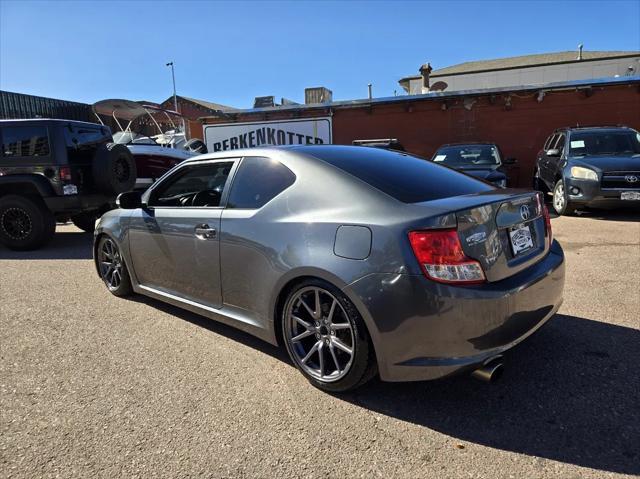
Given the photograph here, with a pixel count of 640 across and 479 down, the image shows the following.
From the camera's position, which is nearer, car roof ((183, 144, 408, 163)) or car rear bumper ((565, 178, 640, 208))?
car roof ((183, 144, 408, 163))

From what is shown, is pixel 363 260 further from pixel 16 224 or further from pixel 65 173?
pixel 16 224

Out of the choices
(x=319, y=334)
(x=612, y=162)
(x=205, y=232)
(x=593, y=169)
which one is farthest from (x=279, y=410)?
(x=612, y=162)

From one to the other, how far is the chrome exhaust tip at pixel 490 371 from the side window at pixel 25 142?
24.1 feet

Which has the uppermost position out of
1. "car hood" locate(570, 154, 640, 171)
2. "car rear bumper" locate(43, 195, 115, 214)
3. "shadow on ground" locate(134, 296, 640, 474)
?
"car hood" locate(570, 154, 640, 171)

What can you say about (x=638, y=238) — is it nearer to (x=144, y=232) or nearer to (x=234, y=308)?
(x=234, y=308)

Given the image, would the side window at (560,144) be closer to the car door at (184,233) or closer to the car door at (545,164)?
the car door at (545,164)

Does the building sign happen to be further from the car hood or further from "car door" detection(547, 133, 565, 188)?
the car hood

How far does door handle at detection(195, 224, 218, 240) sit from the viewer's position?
10.9 feet

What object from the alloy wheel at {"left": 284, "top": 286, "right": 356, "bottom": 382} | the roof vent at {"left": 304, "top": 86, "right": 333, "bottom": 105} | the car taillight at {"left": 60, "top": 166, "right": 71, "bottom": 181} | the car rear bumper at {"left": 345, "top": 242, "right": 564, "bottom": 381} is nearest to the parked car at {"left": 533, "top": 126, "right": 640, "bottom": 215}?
the car rear bumper at {"left": 345, "top": 242, "right": 564, "bottom": 381}

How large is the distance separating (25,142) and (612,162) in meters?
9.85

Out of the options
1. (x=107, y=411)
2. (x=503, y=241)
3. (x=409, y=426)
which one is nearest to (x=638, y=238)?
(x=503, y=241)

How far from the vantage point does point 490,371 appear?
7.80 feet

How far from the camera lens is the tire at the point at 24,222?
7.30 meters

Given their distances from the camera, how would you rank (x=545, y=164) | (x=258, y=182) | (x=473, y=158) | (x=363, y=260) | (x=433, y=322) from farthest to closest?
(x=545, y=164) → (x=473, y=158) → (x=258, y=182) → (x=363, y=260) → (x=433, y=322)
